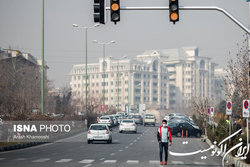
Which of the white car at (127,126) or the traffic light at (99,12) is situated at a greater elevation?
the traffic light at (99,12)

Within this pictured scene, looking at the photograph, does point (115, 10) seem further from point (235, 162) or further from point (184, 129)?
point (184, 129)

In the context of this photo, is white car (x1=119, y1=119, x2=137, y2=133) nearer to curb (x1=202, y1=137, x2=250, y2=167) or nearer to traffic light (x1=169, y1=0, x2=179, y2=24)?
curb (x1=202, y1=137, x2=250, y2=167)

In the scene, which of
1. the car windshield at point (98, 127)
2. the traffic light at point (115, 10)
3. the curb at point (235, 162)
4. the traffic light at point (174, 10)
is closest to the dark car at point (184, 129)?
the car windshield at point (98, 127)

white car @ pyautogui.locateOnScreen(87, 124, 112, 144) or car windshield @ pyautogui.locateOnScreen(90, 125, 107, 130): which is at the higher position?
car windshield @ pyautogui.locateOnScreen(90, 125, 107, 130)

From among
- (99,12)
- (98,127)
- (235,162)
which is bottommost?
(235,162)

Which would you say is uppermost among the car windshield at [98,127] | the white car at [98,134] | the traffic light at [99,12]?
the traffic light at [99,12]

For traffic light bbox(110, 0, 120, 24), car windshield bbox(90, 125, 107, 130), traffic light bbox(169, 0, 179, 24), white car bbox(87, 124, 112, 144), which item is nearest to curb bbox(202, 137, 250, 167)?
traffic light bbox(169, 0, 179, 24)

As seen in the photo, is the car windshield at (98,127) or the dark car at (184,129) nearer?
the car windshield at (98,127)

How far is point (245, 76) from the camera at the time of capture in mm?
37844

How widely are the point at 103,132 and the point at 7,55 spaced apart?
6936cm

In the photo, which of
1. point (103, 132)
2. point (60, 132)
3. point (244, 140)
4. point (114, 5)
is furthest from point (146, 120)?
point (114, 5)

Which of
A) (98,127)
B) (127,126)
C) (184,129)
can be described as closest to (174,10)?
(98,127)

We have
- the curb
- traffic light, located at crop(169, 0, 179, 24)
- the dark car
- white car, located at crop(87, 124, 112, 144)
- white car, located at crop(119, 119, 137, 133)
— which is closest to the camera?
traffic light, located at crop(169, 0, 179, 24)

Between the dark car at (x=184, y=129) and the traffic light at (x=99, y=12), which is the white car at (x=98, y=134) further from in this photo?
the traffic light at (x=99, y=12)
